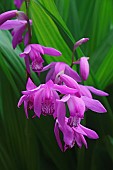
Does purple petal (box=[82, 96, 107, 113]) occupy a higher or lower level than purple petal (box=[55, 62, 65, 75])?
lower

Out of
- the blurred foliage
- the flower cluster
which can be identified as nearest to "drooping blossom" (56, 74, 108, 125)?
the flower cluster

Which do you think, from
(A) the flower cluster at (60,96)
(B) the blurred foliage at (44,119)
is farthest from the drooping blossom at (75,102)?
(B) the blurred foliage at (44,119)

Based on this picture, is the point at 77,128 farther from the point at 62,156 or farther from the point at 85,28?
the point at 85,28

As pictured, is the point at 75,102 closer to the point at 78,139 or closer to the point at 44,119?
the point at 78,139

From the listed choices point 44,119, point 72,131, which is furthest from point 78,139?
point 44,119

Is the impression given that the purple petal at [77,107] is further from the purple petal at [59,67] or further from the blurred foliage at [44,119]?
the blurred foliage at [44,119]

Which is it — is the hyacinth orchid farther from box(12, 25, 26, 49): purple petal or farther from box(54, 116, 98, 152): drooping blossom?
box(54, 116, 98, 152): drooping blossom
